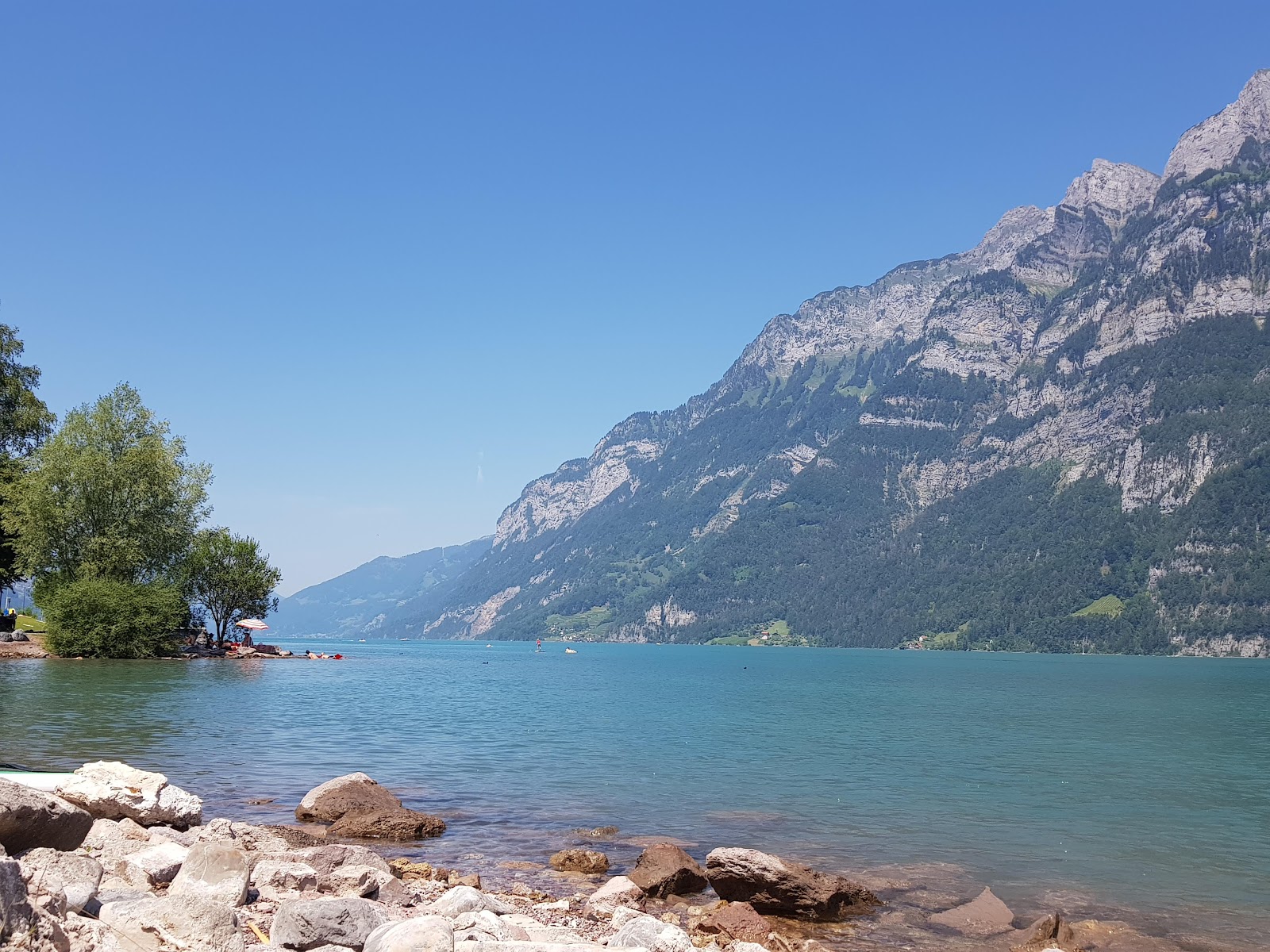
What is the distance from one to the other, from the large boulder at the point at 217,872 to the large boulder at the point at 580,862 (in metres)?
9.22

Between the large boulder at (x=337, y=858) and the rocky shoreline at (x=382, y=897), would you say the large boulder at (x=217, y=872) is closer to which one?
the rocky shoreline at (x=382, y=897)

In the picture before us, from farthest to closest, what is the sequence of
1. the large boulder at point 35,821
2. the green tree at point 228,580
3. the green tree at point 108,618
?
1. the green tree at point 228,580
2. the green tree at point 108,618
3. the large boulder at point 35,821

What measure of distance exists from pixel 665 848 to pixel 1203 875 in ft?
44.7

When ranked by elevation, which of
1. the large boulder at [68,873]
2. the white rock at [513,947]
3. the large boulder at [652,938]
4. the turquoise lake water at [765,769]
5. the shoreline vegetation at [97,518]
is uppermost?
the shoreline vegetation at [97,518]

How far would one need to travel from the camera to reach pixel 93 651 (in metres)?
81.0

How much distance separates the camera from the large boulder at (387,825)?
927 inches

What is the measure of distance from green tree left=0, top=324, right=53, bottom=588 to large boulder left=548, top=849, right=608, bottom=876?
77.4 meters

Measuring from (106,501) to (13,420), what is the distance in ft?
35.3

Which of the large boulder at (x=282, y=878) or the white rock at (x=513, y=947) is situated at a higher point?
the white rock at (x=513, y=947)

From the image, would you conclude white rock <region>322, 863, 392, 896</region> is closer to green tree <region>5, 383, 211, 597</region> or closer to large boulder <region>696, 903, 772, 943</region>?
large boulder <region>696, 903, 772, 943</region>

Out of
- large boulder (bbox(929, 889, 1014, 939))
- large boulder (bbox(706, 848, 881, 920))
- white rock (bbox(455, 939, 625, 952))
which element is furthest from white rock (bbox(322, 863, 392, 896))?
large boulder (bbox(929, 889, 1014, 939))

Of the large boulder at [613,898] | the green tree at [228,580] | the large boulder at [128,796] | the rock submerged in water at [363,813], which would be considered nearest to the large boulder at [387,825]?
the rock submerged in water at [363,813]

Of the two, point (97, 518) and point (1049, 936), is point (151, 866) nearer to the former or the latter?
point (1049, 936)

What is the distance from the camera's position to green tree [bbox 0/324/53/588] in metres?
80.7
